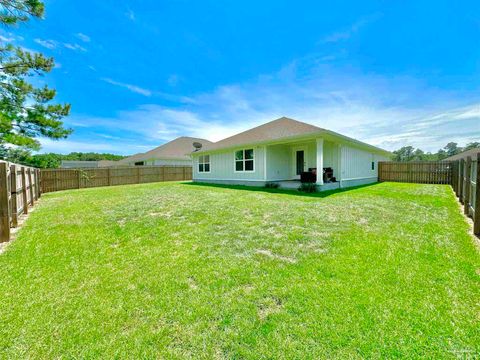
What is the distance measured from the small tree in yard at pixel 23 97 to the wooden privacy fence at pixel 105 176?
170 inches

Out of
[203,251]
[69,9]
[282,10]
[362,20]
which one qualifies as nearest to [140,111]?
[69,9]

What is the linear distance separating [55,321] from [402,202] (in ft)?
30.3

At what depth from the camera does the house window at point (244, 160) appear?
12976 millimetres

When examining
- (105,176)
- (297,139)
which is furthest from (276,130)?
(105,176)

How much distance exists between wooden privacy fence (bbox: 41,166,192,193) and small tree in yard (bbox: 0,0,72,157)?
432 cm

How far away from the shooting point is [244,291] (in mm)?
2555

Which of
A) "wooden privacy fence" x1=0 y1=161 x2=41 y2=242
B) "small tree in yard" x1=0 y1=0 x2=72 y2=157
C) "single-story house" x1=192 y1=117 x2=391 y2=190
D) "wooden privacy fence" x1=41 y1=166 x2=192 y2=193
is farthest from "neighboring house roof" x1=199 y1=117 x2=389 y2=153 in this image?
"wooden privacy fence" x1=0 y1=161 x2=41 y2=242

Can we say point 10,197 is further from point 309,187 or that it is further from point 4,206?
point 309,187

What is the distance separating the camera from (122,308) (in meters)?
2.28

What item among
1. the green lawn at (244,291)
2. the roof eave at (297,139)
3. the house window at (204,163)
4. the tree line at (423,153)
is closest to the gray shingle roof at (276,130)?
the roof eave at (297,139)

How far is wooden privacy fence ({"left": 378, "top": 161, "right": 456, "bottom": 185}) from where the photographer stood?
13.9 metres

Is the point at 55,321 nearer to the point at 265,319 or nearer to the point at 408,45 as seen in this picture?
the point at 265,319

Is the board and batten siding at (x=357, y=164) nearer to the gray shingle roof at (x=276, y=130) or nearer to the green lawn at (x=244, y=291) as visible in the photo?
the gray shingle roof at (x=276, y=130)

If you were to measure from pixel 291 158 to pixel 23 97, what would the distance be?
561 inches
